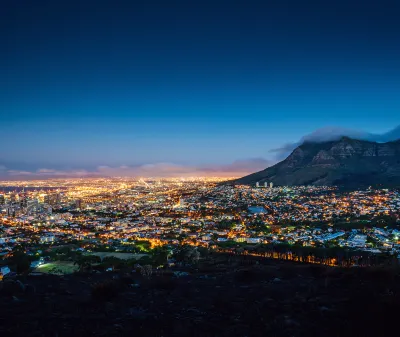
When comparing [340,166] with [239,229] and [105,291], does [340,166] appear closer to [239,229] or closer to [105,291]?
[239,229]

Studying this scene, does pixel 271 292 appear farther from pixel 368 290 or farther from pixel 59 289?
pixel 59 289

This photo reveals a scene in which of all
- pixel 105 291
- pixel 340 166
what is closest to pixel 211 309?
pixel 105 291

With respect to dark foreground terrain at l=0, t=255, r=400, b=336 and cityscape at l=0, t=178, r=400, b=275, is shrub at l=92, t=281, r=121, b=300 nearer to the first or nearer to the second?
dark foreground terrain at l=0, t=255, r=400, b=336

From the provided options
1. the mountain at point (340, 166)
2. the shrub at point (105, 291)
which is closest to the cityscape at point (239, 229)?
the shrub at point (105, 291)

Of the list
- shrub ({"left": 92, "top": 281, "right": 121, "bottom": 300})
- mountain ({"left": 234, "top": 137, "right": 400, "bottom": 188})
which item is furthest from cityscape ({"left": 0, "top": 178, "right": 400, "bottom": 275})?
mountain ({"left": 234, "top": 137, "right": 400, "bottom": 188})

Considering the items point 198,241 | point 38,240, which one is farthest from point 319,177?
point 38,240
